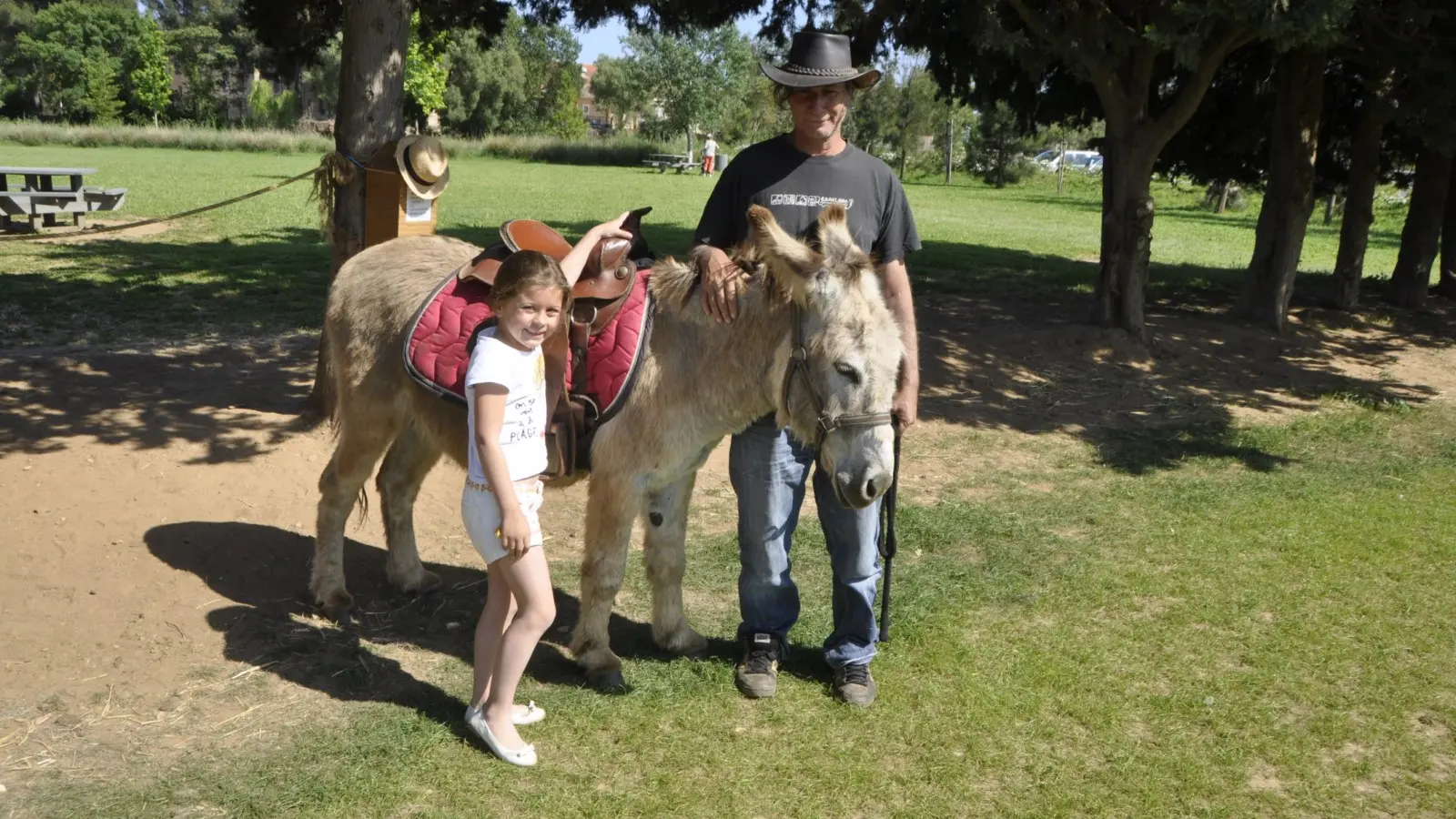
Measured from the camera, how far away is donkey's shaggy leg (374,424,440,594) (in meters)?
5.27

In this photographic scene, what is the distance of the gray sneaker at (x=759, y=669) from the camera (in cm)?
443

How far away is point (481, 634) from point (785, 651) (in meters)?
1.41

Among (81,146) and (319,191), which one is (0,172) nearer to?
(319,191)

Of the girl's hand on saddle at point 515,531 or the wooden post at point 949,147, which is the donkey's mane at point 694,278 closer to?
the girl's hand on saddle at point 515,531

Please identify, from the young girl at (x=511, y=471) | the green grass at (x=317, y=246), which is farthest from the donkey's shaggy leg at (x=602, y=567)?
the green grass at (x=317, y=246)

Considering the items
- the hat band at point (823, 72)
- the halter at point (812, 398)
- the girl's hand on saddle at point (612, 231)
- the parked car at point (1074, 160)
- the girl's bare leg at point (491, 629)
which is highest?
the parked car at point (1074, 160)

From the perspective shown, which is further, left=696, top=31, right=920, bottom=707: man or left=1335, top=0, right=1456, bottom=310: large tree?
left=1335, top=0, right=1456, bottom=310: large tree

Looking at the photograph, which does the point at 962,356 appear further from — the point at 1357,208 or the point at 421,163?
the point at 1357,208

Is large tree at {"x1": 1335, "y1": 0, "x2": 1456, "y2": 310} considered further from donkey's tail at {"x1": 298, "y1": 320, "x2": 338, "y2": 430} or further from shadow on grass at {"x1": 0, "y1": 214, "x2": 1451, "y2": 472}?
donkey's tail at {"x1": 298, "y1": 320, "x2": 338, "y2": 430}

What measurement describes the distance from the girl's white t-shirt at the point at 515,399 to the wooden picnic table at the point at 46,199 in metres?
15.1

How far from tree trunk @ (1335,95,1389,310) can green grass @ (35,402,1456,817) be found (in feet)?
27.0

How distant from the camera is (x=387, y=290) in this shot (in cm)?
480

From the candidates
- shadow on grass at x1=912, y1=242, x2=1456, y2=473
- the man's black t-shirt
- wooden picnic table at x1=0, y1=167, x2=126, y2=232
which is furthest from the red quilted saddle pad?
wooden picnic table at x1=0, y1=167, x2=126, y2=232

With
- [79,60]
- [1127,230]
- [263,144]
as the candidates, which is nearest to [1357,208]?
[1127,230]
